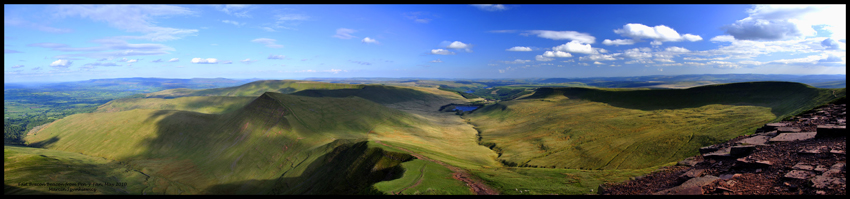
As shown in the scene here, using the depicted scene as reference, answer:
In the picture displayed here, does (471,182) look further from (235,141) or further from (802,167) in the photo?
(235,141)

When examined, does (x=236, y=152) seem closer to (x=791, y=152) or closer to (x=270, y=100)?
(x=270, y=100)

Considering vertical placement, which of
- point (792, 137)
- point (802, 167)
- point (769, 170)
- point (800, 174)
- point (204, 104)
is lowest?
point (204, 104)

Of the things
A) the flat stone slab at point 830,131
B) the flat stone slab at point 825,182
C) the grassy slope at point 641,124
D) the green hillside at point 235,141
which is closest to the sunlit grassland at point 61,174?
the green hillside at point 235,141

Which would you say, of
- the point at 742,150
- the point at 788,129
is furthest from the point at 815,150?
the point at 788,129

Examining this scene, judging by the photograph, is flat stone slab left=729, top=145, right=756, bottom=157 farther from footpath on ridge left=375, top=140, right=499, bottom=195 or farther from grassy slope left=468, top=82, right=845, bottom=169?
footpath on ridge left=375, top=140, right=499, bottom=195

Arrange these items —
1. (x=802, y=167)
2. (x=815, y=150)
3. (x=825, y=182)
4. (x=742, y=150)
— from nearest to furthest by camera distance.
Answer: (x=825, y=182)
(x=802, y=167)
(x=815, y=150)
(x=742, y=150)

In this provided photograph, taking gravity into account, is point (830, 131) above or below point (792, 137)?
above

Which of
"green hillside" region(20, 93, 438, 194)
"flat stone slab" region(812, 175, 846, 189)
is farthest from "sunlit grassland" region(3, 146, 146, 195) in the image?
"flat stone slab" region(812, 175, 846, 189)

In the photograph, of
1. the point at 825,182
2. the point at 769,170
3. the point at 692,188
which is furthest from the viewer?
the point at 769,170
